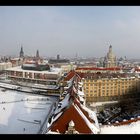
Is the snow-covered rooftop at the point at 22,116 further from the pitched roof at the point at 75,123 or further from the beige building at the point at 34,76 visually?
the beige building at the point at 34,76

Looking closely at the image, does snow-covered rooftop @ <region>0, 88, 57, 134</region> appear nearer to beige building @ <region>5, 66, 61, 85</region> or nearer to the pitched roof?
the pitched roof

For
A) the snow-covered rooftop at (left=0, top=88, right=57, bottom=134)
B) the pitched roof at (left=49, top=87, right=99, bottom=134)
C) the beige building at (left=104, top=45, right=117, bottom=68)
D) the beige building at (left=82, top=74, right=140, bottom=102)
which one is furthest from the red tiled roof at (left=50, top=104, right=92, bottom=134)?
the beige building at (left=104, top=45, right=117, bottom=68)

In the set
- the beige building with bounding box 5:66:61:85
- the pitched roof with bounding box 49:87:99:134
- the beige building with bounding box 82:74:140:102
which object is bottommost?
the beige building with bounding box 5:66:61:85

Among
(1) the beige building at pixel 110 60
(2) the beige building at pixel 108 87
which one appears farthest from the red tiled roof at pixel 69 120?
(1) the beige building at pixel 110 60

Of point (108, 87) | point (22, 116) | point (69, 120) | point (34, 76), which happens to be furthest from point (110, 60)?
point (69, 120)

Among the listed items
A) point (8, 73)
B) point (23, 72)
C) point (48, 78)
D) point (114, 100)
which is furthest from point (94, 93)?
point (8, 73)

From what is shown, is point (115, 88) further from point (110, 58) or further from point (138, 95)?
point (110, 58)

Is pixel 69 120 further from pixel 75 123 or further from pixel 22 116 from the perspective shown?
pixel 22 116
